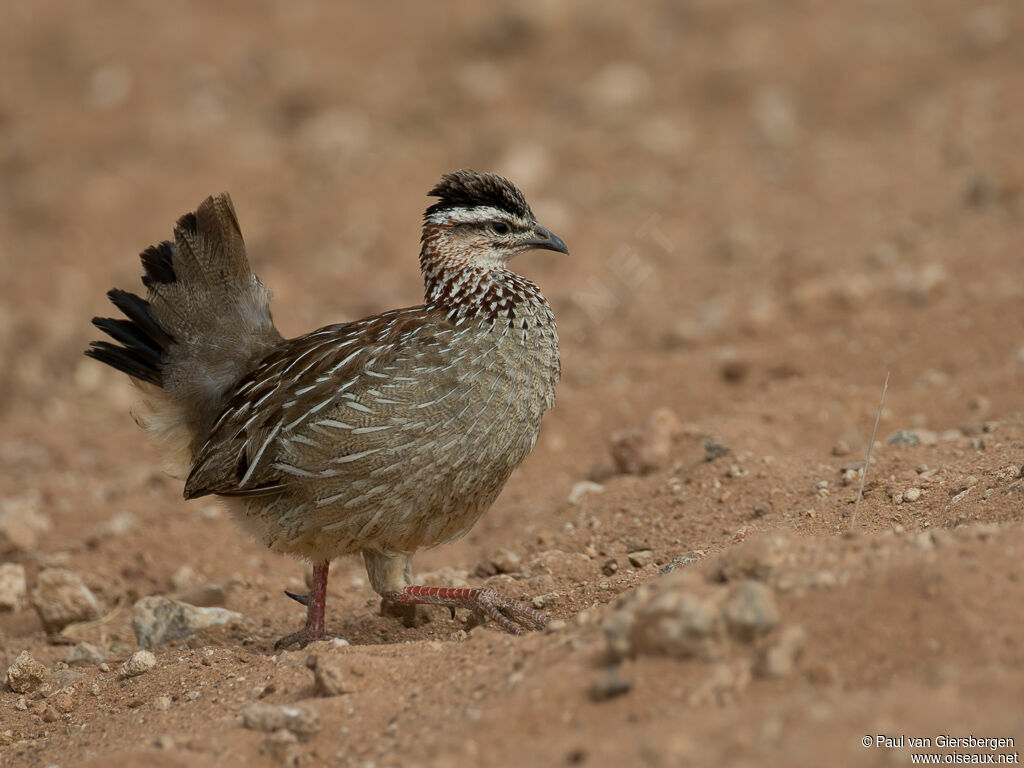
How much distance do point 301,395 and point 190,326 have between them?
132cm

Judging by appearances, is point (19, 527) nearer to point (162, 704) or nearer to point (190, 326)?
point (190, 326)

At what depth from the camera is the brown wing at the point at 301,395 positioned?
6098mm

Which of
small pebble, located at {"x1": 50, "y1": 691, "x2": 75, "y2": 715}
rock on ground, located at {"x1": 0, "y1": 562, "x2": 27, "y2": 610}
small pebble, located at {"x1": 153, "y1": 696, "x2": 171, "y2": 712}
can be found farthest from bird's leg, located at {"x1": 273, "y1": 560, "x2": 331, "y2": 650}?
rock on ground, located at {"x1": 0, "y1": 562, "x2": 27, "y2": 610}

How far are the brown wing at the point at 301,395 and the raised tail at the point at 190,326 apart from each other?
1.24ft

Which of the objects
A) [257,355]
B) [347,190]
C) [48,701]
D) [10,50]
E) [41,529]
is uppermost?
[10,50]

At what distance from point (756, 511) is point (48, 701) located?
3879 millimetres

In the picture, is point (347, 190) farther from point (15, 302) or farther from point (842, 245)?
point (842, 245)

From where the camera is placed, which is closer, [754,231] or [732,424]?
[732,424]

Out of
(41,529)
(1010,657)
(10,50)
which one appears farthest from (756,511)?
(10,50)

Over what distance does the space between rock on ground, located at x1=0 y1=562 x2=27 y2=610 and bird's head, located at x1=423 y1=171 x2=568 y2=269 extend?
359 cm

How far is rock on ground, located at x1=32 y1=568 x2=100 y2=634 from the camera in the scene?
7133mm

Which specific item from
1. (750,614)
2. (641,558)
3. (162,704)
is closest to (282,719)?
(162,704)

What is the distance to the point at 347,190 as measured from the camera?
1460 cm

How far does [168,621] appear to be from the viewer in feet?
21.7
